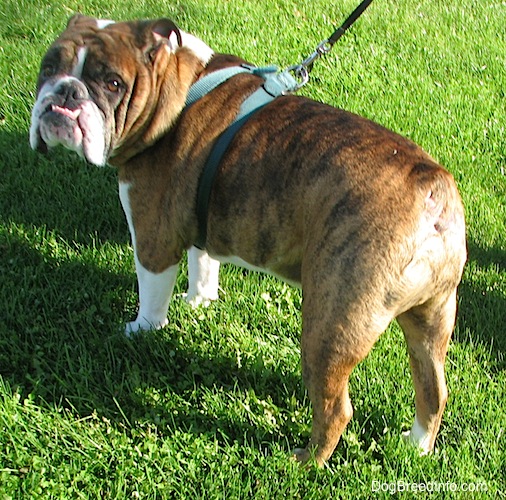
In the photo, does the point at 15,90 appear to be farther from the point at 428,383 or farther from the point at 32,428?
the point at 428,383

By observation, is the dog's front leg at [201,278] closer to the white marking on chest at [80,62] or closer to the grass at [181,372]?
the grass at [181,372]

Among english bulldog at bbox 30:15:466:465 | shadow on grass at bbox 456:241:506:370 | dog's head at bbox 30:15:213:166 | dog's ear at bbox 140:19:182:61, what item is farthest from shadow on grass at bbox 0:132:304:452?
dog's ear at bbox 140:19:182:61

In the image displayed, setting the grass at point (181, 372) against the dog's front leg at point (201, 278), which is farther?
the dog's front leg at point (201, 278)

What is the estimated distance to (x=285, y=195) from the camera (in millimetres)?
2822

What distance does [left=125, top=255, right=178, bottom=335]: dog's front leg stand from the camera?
349cm

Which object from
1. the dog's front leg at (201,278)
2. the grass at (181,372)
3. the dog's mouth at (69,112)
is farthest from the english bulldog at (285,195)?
the dog's front leg at (201,278)

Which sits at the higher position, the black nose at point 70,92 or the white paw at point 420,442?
A: the black nose at point 70,92

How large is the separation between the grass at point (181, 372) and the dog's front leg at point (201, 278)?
10 centimetres

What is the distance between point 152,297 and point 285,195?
43.2 inches

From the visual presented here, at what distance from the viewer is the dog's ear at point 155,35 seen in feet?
10.3

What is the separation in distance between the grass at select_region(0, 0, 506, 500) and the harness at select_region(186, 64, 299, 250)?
74 cm

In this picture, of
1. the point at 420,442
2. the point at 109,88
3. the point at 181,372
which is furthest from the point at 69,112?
the point at 420,442

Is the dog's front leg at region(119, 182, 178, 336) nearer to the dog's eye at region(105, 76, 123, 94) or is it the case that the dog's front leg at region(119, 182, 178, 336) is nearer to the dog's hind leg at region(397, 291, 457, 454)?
the dog's eye at region(105, 76, 123, 94)

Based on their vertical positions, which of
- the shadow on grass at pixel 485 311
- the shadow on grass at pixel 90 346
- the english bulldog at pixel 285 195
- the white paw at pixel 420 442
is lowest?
the shadow on grass at pixel 90 346
